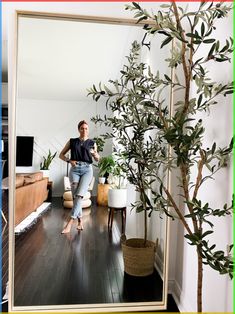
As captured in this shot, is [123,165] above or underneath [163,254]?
above

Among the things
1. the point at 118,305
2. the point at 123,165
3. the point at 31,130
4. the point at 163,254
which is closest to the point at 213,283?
the point at 163,254

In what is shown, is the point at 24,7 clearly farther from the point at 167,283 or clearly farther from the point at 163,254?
the point at 167,283

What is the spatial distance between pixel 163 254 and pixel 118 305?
1.52ft

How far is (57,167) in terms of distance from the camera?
6.21 ft

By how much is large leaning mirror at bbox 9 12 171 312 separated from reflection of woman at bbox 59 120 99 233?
0.05 metres

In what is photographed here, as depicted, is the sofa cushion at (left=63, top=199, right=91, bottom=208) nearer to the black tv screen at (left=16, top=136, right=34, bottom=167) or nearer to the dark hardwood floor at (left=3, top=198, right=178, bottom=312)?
the dark hardwood floor at (left=3, top=198, right=178, bottom=312)

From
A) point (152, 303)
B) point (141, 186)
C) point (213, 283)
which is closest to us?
point (213, 283)

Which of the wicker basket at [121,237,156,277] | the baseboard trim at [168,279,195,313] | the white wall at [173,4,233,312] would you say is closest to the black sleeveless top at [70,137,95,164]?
the wicker basket at [121,237,156,277]

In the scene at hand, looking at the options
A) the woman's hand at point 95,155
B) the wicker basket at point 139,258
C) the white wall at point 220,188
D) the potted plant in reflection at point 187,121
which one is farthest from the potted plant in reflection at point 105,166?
the white wall at point 220,188

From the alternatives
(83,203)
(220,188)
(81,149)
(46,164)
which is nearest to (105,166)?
(81,149)

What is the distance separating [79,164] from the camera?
6.27ft

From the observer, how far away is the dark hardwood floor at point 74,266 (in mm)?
1782

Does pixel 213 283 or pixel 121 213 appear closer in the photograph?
pixel 213 283

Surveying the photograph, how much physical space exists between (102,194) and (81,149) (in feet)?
1.20
